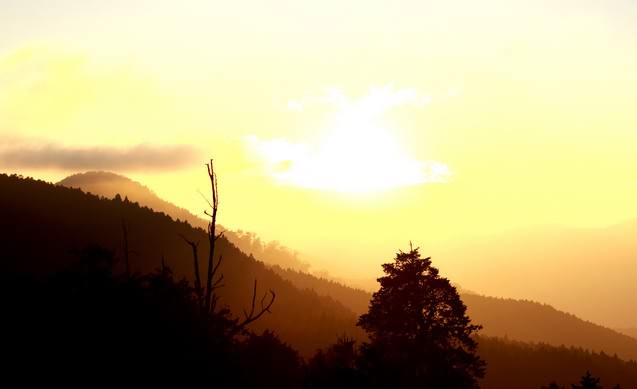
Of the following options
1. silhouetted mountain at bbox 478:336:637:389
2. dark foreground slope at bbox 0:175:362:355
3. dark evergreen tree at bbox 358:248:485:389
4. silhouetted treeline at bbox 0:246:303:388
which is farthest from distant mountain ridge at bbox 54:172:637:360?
silhouetted treeline at bbox 0:246:303:388

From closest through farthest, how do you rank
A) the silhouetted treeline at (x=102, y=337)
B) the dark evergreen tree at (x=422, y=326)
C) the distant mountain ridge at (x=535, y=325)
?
the silhouetted treeline at (x=102, y=337), the dark evergreen tree at (x=422, y=326), the distant mountain ridge at (x=535, y=325)

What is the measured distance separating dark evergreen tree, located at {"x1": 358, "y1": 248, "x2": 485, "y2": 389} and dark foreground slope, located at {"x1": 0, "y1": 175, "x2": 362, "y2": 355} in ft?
185

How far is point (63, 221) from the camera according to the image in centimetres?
9706

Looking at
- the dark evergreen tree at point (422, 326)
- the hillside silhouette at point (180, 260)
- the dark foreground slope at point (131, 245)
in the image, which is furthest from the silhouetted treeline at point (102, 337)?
the hillside silhouette at point (180, 260)

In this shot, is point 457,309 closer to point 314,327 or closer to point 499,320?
point 314,327

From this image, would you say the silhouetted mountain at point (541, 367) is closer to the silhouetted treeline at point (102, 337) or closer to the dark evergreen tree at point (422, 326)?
the dark evergreen tree at point (422, 326)

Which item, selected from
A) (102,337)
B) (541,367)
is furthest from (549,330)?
(102,337)

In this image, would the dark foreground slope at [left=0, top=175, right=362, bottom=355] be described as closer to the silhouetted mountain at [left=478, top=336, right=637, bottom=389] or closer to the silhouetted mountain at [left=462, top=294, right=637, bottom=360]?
the silhouetted mountain at [left=478, top=336, right=637, bottom=389]

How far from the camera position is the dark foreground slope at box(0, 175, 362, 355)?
85.8 m

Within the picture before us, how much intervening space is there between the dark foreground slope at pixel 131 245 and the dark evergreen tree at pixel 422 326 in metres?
56.5

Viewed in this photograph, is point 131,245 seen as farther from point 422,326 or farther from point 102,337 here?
point 102,337

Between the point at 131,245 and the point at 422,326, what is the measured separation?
3043 inches

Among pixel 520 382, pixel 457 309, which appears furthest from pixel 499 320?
pixel 457 309

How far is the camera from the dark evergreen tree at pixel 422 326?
3253 cm
